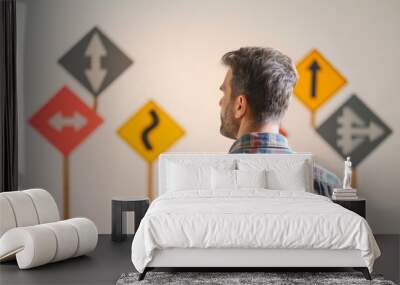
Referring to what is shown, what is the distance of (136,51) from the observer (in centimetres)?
715

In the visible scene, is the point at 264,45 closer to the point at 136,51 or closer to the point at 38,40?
the point at 136,51

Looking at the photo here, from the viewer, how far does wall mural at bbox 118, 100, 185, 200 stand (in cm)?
715

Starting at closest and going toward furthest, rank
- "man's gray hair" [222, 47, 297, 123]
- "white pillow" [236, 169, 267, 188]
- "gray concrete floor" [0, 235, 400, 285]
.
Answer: "gray concrete floor" [0, 235, 400, 285]
"white pillow" [236, 169, 267, 188]
"man's gray hair" [222, 47, 297, 123]

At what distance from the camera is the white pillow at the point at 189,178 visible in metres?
6.45

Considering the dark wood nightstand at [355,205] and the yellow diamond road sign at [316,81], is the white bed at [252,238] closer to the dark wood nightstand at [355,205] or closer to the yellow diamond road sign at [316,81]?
the dark wood nightstand at [355,205]

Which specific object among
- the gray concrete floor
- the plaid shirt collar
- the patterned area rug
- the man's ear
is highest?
the man's ear

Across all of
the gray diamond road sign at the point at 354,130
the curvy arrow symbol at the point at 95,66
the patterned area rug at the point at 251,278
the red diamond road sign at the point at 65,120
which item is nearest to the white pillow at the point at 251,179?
the gray diamond road sign at the point at 354,130

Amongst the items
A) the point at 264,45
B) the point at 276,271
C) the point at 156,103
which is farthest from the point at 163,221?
A: the point at 264,45

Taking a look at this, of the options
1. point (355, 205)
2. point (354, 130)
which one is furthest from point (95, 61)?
point (355, 205)

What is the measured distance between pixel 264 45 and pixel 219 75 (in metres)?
0.59

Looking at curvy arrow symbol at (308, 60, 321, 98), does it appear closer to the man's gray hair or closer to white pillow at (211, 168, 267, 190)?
the man's gray hair

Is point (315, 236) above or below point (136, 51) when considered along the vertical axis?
below

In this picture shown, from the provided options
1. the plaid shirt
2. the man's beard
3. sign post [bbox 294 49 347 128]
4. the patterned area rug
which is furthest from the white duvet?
sign post [bbox 294 49 347 128]

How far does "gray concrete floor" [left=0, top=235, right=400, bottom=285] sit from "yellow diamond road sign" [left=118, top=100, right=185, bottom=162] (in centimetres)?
130
